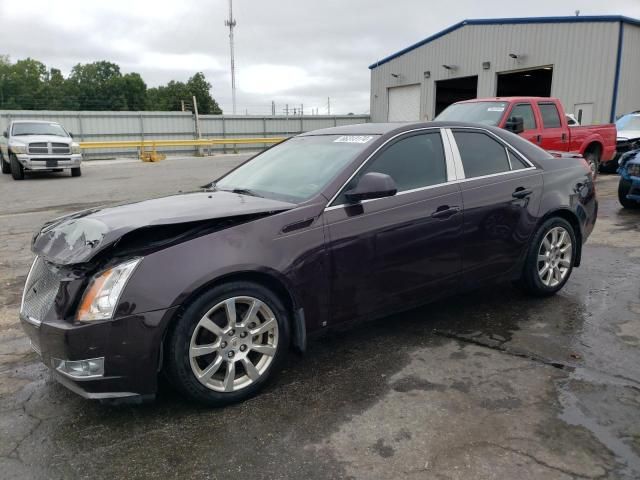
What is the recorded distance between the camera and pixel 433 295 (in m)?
3.89

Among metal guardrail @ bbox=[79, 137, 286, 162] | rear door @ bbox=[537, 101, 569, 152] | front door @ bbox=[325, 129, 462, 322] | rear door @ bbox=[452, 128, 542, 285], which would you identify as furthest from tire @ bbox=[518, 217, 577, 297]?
metal guardrail @ bbox=[79, 137, 286, 162]

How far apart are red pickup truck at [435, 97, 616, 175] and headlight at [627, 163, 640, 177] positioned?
6.43ft

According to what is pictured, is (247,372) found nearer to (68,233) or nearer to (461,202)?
(68,233)

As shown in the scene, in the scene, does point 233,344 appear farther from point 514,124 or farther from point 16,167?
point 16,167

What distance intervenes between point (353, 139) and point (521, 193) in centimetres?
152

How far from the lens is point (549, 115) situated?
11.0 metres

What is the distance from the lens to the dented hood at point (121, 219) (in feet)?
9.19

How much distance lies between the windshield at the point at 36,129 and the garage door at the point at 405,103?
685 inches

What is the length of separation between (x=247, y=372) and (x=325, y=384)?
20.3 inches

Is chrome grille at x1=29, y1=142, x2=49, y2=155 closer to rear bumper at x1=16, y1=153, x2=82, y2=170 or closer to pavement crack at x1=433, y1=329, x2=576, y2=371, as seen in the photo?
rear bumper at x1=16, y1=153, x2=82, y2=170

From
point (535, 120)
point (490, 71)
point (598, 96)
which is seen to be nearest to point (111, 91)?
point (490, 71)

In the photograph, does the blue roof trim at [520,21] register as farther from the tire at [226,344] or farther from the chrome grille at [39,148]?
the tire at [226,344]

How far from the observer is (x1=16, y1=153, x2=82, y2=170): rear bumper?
15766 mm

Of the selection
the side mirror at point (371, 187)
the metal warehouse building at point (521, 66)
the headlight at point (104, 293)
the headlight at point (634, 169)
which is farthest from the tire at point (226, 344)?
the metal warehouse building at point (521, 66)
